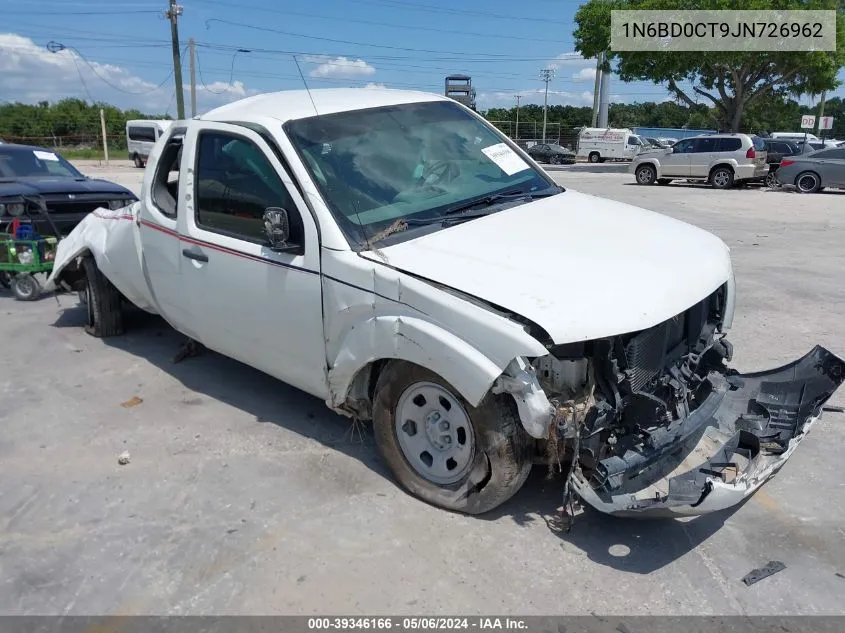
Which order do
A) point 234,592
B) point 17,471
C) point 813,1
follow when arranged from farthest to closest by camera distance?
point 813,1 → point 17,471 → point 234,592

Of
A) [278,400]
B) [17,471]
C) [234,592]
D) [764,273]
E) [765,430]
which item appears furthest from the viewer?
[764,273]

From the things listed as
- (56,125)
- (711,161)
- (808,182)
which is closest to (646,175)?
(711,161)

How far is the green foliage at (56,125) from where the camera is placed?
165ft

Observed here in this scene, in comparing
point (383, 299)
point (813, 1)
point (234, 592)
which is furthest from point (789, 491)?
point (813, 1)

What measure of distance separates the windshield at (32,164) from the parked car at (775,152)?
849 inches

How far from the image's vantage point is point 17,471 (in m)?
4.10

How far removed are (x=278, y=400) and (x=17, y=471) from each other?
1635 millimetres

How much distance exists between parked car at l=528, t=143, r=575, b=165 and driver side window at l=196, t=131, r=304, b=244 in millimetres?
42519

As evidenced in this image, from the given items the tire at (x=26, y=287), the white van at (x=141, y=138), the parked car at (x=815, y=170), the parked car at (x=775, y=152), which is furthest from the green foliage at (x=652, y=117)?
the tire at (x=26, y=287)

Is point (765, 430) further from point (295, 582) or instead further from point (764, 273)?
point (764, 273)

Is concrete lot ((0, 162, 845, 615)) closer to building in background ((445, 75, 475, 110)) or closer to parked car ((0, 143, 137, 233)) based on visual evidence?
parked car ((0, 143, 137, 233))

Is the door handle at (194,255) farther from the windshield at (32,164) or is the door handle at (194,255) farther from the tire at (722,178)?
the tire at (722,178)

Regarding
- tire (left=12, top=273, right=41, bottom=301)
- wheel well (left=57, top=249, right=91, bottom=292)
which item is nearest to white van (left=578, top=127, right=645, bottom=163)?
tire (left=12, top=273, right=41, bottom=301)

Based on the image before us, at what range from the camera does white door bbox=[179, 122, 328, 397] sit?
12.5 ft
